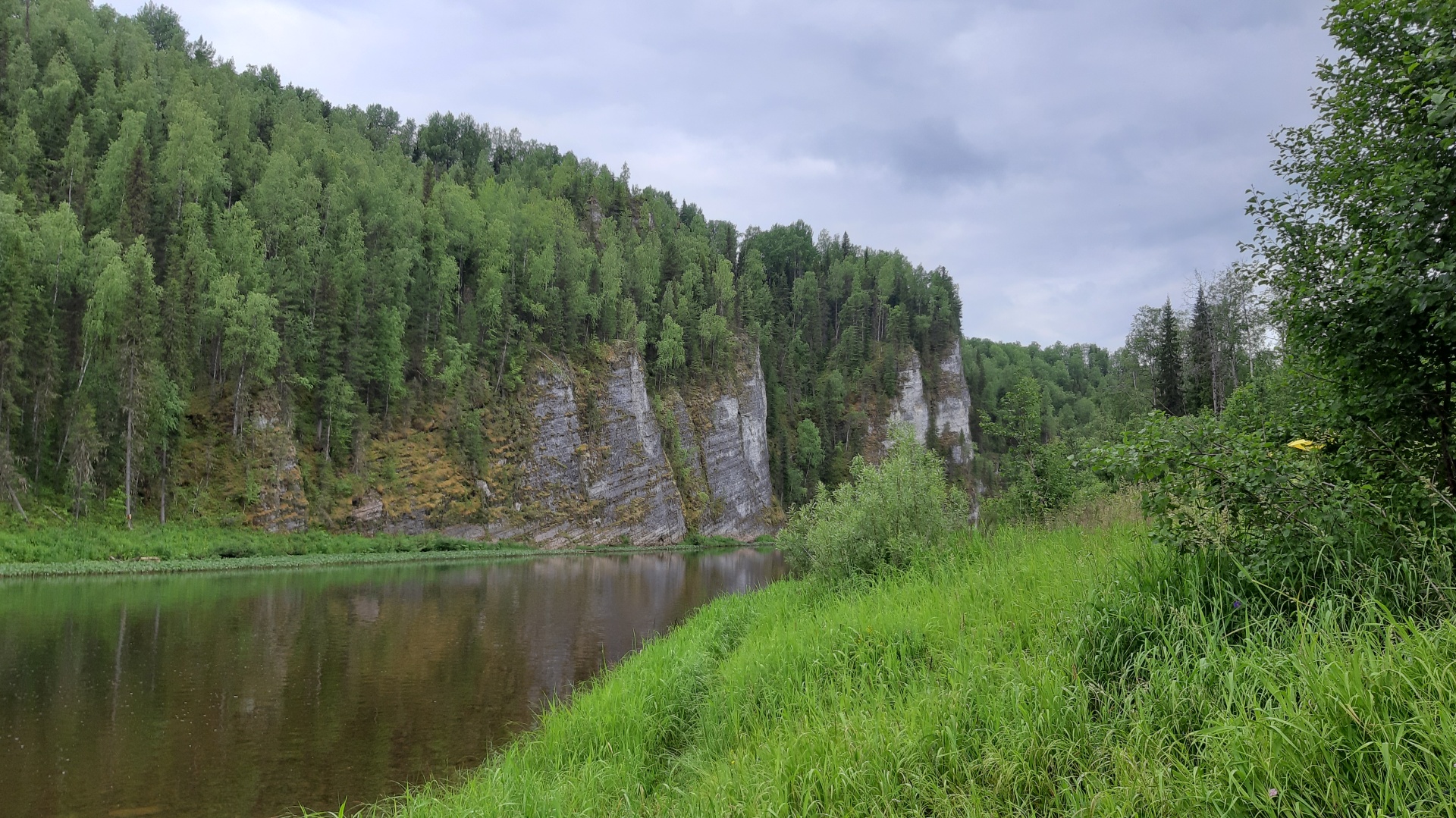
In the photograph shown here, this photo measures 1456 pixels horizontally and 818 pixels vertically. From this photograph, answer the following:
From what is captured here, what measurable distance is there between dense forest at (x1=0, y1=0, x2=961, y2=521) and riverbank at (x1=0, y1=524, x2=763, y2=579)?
3.39 m

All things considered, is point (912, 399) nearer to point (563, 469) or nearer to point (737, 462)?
point (737, 462)

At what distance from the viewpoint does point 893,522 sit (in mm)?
15812

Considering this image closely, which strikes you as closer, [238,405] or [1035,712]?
[1035,712]

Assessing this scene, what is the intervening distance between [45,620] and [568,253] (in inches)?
2821

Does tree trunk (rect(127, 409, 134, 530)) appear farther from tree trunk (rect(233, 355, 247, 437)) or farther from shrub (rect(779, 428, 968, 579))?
shrub (rect(779, 428, 968, 579))

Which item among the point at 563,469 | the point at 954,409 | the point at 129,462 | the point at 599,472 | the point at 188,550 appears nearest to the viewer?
the point at 188,550

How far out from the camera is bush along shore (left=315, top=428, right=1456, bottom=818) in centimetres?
355

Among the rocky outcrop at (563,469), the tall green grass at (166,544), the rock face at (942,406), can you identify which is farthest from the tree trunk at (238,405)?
the rock face at (942,406)

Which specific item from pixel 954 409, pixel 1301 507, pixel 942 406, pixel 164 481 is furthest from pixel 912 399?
pixel 1301 507

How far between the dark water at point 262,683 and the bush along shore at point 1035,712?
2504 millimetres

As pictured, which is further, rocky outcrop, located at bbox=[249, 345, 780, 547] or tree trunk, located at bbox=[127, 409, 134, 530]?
rocky outcrop, located at bbox=[249, 345, 780, 547]

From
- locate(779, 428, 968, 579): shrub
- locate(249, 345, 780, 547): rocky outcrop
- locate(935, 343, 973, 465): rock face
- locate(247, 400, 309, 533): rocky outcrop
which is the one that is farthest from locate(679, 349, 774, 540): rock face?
locate(779, 428, 968, 579): shrub

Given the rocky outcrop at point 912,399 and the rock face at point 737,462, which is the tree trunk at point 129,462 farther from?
the rocky outcrop at point 912,399

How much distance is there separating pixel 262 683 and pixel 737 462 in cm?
8160
